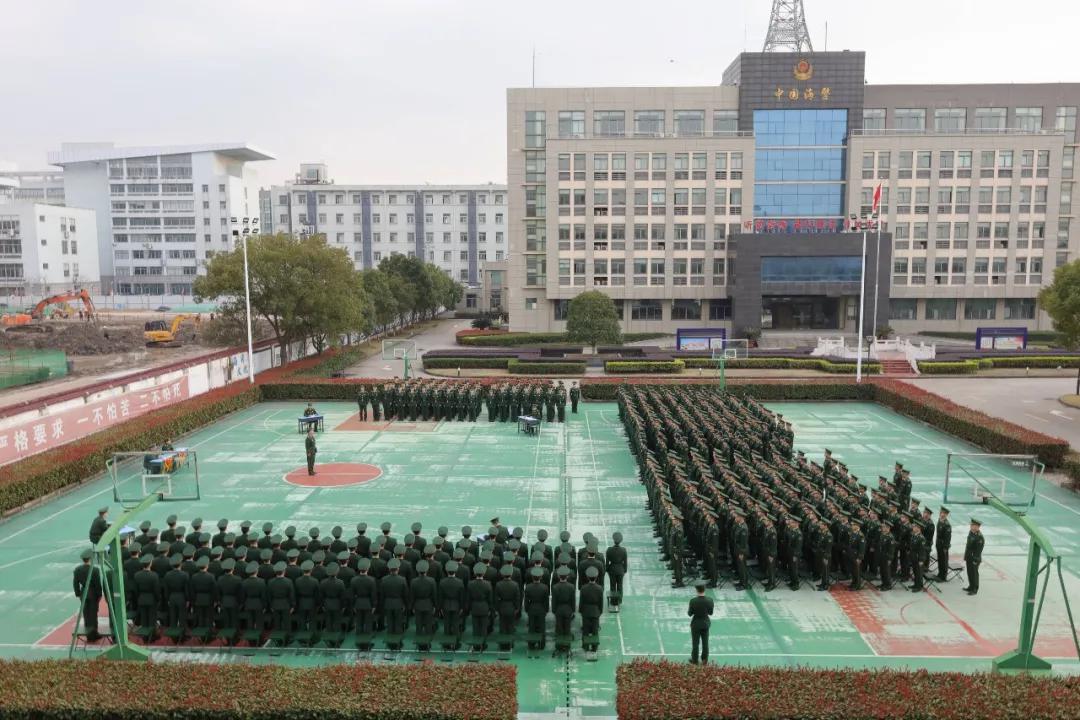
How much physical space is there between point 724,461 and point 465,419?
1086 centimetres

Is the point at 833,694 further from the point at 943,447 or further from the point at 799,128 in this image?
the point at 799,128

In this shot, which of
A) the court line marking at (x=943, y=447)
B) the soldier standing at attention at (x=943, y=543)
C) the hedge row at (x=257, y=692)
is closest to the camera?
the hedge row at (x=257, y=692)

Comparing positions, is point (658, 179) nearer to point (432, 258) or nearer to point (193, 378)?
point (193, 378)

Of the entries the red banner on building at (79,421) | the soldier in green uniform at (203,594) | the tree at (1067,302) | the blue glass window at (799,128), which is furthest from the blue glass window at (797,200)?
the soldier in green uniform at (203,594)

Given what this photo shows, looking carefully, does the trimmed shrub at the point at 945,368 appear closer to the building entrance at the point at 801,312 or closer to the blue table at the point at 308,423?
the building entrance at the point at 801,312

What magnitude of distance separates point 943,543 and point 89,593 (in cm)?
1275

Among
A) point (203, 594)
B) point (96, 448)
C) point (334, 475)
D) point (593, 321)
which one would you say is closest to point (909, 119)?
point (593, 321)

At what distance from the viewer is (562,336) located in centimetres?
5166

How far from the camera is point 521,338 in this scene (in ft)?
170

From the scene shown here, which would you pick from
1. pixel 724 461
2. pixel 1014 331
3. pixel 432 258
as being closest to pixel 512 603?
pixel 724 461

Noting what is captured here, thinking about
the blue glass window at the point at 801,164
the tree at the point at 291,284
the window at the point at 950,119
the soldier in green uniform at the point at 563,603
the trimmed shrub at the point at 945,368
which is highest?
the window at the point at 950,119

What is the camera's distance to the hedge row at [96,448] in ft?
53.9

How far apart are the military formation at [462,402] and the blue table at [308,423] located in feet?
5.75

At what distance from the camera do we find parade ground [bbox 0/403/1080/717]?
1045 centimetres
